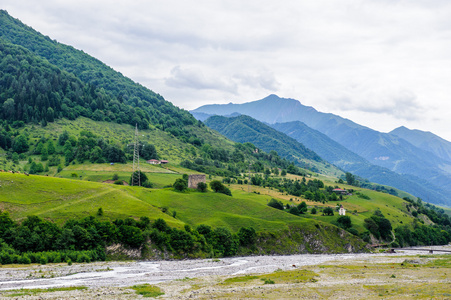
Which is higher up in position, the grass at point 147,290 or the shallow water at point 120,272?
the grass at point 147,290

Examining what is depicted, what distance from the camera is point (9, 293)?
46.2 meters

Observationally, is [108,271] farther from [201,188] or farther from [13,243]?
[201,188]

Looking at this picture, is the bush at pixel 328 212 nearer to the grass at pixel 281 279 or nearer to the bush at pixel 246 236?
the bush at pixel 246 236

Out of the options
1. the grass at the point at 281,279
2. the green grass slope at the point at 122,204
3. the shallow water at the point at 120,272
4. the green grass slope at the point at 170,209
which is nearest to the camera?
the shallow water at the point at 120,272

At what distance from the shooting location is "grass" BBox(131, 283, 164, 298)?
158ft

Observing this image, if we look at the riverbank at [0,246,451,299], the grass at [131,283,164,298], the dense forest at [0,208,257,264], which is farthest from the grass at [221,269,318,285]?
the dense forest at [0,208,257,264]

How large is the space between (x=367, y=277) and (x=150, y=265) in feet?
141

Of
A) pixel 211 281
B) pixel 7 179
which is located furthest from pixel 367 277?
pixel 7 179

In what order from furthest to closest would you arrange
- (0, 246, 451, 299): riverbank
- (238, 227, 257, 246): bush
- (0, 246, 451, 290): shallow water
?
(238, 227, 257, 246): bush
(0, 246, 451, 290): shallow water
(0, 246, 451, 299): riverbank

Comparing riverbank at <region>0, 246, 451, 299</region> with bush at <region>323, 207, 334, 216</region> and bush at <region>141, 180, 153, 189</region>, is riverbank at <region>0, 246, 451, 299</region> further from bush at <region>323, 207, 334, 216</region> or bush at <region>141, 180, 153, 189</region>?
bush at <region>323, 207, 334, 216</region>

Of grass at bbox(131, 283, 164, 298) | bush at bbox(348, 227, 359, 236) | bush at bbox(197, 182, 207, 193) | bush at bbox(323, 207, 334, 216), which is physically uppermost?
bush at bbox(197, 182, 207, 193)

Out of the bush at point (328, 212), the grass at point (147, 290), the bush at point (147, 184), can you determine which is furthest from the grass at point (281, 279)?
the bush at point (328, 212)

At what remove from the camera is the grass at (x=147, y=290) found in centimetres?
4802

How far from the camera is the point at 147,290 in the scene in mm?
51031
